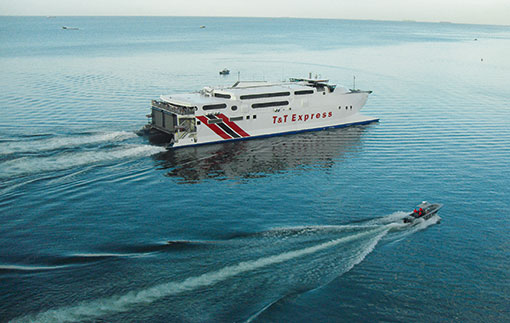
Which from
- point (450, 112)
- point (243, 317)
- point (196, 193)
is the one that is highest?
point (450, 112)

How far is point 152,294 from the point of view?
70.8ft

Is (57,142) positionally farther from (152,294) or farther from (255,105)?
(152,294)

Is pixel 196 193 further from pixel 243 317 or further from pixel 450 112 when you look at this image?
pixel 450 112

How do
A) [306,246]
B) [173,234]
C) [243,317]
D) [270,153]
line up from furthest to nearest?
[270,153] → [173,234] → [306,246] → [243,317]

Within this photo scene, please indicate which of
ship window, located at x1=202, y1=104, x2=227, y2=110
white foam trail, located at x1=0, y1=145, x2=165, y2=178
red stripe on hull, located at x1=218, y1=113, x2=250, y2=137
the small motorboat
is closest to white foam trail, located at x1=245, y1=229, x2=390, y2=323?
the small motorboat

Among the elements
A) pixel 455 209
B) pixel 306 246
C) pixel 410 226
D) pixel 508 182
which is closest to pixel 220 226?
pixel 306 246

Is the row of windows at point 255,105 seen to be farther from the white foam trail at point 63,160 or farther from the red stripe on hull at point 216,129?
the white foam trail at point 63,160

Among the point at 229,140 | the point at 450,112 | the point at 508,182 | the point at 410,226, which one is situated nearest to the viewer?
the point at 410,226

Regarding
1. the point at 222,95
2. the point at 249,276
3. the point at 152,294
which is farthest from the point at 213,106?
the point at 152,294

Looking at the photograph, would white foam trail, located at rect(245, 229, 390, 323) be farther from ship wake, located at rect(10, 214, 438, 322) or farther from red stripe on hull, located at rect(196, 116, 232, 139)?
red stripe on hull, located at rect(196, 116, 232, 139)

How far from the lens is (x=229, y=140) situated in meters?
53.7

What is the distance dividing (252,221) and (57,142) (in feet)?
88.1

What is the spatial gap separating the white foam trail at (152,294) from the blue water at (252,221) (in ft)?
0.30

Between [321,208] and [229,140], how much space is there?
904 inches
